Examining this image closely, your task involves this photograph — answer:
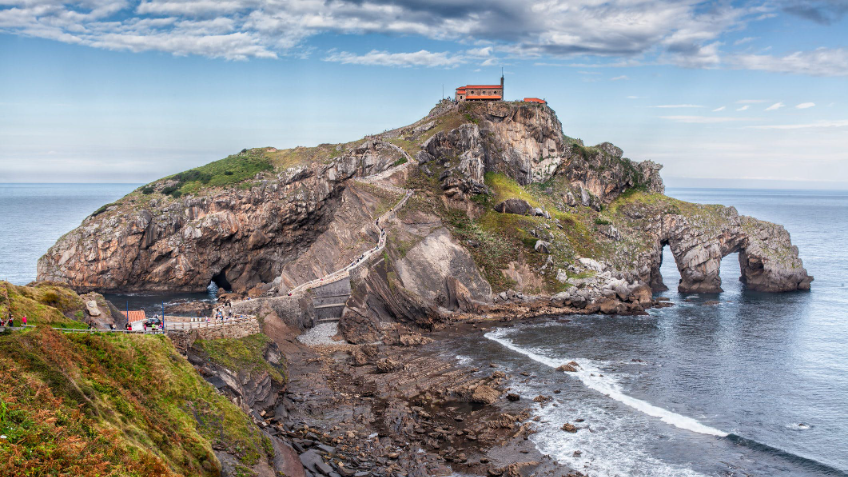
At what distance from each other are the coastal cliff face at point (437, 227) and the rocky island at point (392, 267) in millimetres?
322

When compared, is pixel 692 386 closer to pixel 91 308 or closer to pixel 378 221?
pixel 378 221

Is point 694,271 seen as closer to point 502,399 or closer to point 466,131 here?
point 466,131

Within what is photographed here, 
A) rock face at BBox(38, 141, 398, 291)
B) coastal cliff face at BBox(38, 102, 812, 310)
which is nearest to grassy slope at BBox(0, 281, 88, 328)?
coastal cliff face at BBox(38, 102, 812, 310)

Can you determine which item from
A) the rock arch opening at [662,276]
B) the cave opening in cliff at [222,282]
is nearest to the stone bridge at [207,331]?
the cave opening in cliff at [222,282]

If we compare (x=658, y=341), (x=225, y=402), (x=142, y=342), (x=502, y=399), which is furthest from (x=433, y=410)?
(x=658, y=341)

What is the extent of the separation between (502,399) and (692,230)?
67.7m

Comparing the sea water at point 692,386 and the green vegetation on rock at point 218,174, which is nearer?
the sea water at point 692,386

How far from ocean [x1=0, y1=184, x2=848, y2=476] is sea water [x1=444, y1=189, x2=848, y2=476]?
0.13m

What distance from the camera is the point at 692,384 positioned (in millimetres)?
53156

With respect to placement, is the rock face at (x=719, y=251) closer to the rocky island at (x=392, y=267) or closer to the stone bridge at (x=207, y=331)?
the rocky island at (x=392, y=267)

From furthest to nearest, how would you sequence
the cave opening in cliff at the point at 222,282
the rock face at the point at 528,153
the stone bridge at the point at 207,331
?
the rock face at the point at 528,153 → the cave opening in cliff at the point at 222,282 → the stone bridge at the point at 207,331

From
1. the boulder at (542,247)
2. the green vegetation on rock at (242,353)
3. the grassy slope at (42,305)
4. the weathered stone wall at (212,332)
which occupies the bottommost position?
the green vegetation on rock at (242,353)

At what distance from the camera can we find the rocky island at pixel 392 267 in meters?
39.1

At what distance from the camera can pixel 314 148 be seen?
109 metres
